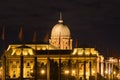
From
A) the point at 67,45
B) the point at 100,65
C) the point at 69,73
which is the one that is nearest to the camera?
the point at 69,73

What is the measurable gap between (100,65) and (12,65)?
13858 mm

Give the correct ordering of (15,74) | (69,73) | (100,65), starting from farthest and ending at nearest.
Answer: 1. (100,65)
2. (15,74)
3. (69,73)

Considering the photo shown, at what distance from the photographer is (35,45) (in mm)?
98750

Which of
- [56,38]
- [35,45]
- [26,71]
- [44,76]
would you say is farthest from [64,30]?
[44,76]

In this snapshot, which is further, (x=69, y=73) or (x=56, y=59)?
(x=56, y=59)

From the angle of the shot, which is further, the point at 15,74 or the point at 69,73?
the point at 15,74

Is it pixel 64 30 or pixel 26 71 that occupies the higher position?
pixel 64 30

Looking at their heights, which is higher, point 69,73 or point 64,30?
point 64,30

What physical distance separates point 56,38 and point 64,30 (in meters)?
2.48

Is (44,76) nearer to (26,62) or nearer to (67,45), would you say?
(26,62)

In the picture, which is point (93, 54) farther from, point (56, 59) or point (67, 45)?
point (67, 45)

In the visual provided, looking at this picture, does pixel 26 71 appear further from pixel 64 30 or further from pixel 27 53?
pixel 64 30

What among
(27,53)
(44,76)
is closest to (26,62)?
(27,53)

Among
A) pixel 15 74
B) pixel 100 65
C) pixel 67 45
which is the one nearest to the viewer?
pixel 15 74
